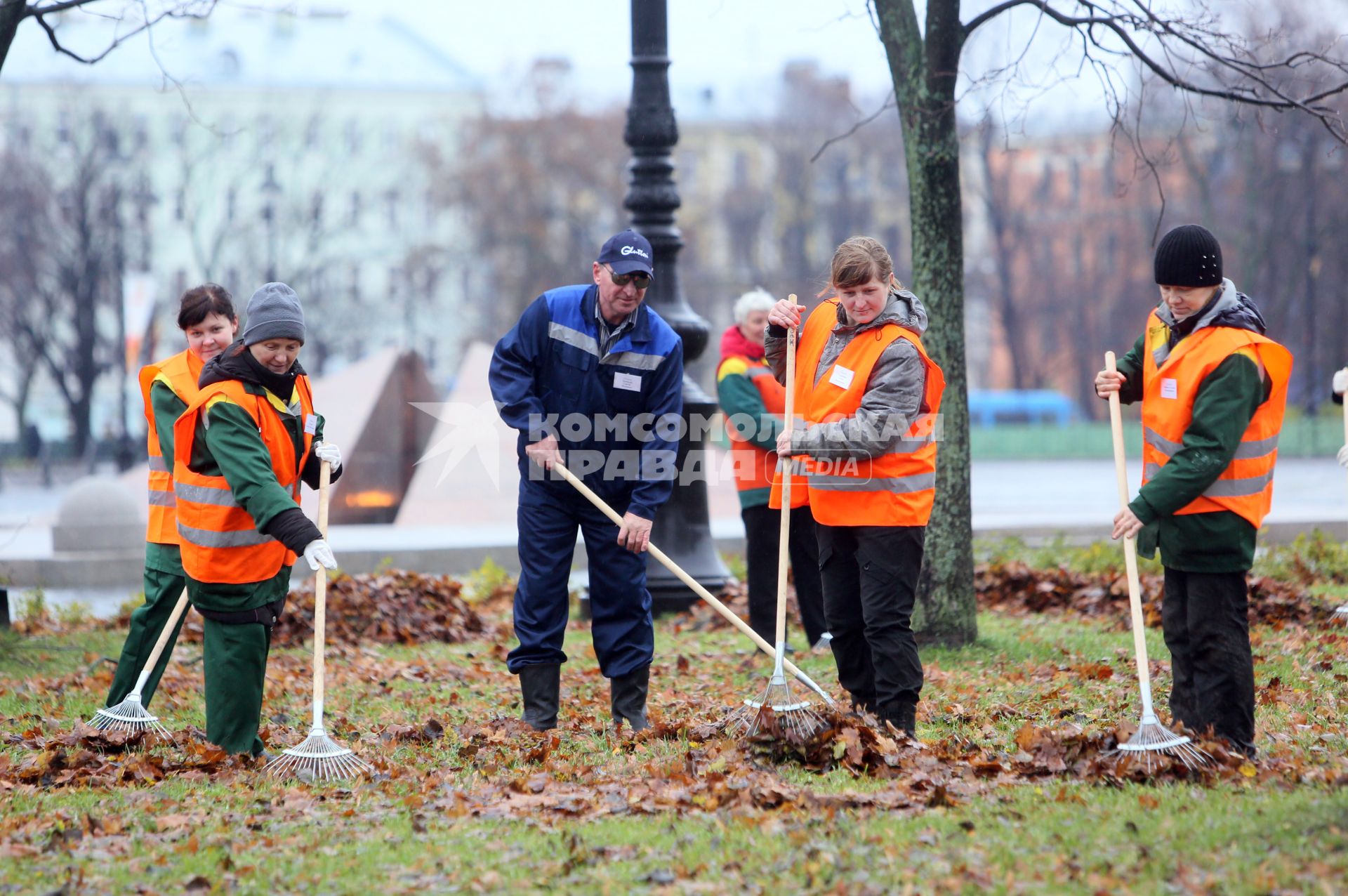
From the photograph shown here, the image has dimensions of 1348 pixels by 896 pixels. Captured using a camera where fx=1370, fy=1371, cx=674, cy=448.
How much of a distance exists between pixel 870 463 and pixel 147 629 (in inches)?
121

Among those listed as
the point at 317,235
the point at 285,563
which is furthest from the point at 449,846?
the point at 317,235

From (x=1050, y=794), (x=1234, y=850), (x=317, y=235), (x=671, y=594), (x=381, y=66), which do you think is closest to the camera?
(x=1234, y=850)

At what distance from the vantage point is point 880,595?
4.99 m

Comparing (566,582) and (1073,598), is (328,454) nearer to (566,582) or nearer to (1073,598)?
(566,582)

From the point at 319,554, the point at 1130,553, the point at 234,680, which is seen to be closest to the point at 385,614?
the point at 234,680

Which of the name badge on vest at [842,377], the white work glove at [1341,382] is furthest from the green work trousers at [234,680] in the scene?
the white work glove at [1341,382]

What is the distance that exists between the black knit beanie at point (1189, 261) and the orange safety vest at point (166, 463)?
3752 millimetres

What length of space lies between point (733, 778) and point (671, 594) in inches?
181

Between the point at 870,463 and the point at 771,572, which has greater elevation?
the point at 870,463

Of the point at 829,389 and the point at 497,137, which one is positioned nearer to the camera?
the point at 829,389

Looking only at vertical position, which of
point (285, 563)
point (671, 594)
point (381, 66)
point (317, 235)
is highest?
point (381, 66)

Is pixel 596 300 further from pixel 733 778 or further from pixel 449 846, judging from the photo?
pixel 449 846

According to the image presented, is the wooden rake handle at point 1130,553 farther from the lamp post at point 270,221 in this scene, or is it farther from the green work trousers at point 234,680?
the lamp post at point 270,221

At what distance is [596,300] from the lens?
5.73 meters
